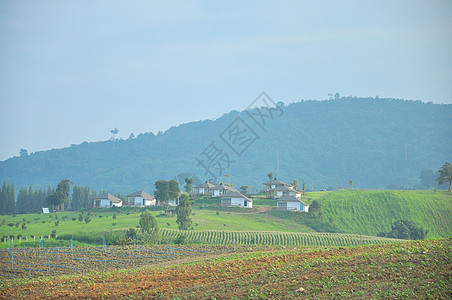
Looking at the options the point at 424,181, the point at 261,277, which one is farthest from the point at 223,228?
the point at 424,181

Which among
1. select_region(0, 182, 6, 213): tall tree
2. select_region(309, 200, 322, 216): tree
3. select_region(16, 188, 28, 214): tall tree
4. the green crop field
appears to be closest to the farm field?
the green crop field

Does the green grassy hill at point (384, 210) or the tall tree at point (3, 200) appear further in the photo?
the tall tree at point (3, 200)

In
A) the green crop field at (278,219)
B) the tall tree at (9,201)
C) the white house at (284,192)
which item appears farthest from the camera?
the tall tree at (9,201)

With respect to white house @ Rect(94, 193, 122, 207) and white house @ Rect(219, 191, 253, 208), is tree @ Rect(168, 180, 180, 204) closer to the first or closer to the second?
white house @ Rect(219, 191, 253, 208)

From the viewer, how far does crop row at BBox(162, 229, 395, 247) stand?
58125mm

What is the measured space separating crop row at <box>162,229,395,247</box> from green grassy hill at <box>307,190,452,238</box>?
14345 millimetres

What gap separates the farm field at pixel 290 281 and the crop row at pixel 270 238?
31414 millimetres

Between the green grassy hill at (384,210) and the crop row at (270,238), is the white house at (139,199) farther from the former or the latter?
the crop row at (270,238)

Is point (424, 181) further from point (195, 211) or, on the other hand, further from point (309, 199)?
point (195, 211)

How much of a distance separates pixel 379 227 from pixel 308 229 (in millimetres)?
14149

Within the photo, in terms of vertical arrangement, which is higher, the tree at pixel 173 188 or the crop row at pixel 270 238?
the tree at pixel 173 188

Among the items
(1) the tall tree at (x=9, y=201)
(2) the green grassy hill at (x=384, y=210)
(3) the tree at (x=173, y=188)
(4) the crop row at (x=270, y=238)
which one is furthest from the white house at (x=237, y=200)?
(1) the tall tree at (x=9, y=201)

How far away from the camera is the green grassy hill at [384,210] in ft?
261

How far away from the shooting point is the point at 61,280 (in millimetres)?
27469
